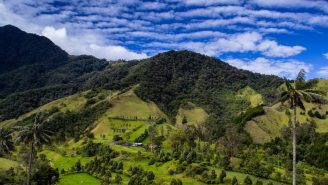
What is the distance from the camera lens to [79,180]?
14750cm

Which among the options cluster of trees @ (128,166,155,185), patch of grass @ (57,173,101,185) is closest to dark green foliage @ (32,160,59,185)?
patch of grass @ (57,173,101,185)

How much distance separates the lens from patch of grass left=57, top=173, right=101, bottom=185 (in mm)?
142375

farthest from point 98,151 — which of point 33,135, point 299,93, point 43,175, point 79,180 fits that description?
point 299,93

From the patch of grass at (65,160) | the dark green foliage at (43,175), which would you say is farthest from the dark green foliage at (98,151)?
the dark green foliage at (43,175)

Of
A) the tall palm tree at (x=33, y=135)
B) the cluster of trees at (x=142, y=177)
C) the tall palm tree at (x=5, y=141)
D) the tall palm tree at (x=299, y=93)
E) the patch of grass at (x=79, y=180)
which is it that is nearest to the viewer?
the tall palm tree at (x=299, y=93)

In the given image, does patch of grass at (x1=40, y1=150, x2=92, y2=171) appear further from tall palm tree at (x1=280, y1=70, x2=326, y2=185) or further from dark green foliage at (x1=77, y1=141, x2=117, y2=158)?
tall palm tree at (x1=280, y1=70, x2=326, y2=185)

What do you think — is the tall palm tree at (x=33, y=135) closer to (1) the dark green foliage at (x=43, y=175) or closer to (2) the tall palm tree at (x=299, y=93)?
(1) the dark green foliage at (x=43, y=175)

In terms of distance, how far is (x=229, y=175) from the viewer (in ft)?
456

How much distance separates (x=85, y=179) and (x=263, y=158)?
3217 inches

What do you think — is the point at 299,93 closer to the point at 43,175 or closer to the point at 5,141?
the point at 43,175

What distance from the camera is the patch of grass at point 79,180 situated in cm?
14238

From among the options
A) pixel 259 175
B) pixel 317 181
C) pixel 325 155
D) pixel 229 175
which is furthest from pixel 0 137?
pixel 325 155

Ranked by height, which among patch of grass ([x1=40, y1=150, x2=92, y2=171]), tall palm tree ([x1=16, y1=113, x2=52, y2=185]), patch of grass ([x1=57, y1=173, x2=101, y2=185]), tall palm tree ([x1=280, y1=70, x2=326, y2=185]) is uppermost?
tall palm tree ([x1=280, y1=70, x2=326, y2=185])

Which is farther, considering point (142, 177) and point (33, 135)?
point (142, 177)
